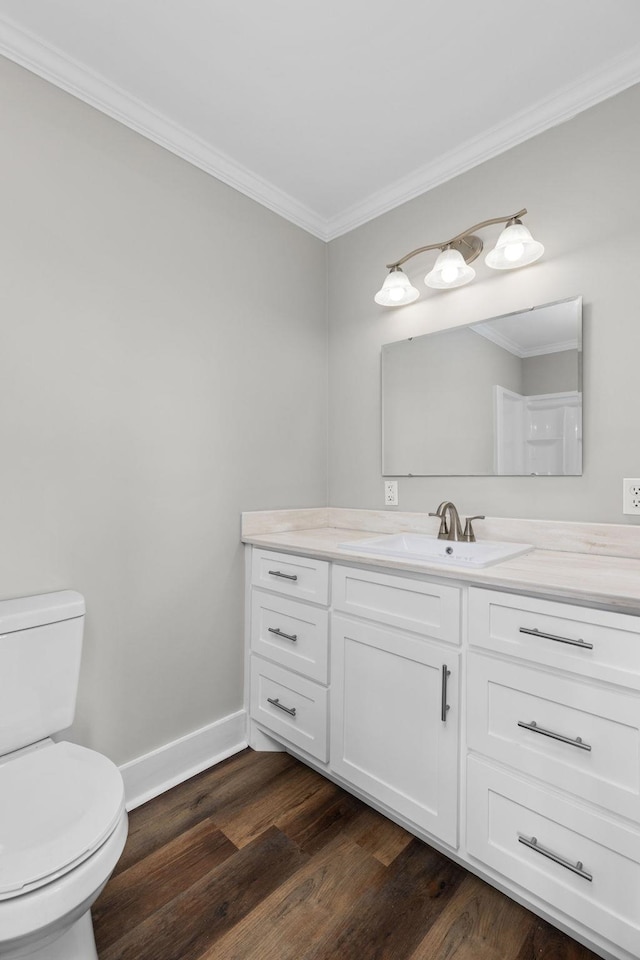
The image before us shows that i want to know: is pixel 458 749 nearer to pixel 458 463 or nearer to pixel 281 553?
pixel 281 553

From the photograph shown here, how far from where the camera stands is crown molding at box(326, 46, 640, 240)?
1.54 m

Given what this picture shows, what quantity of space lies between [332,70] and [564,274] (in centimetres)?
105

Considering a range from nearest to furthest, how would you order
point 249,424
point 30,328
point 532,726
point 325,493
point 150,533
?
point 532,726 < point 30,328 < point 150,533 < point 249,424 < point 325,493

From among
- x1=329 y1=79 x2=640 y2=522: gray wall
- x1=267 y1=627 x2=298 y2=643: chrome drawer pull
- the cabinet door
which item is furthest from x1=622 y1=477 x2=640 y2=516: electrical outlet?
x1=267 y1=627 x2=298 y2=643: chrome drawer pull

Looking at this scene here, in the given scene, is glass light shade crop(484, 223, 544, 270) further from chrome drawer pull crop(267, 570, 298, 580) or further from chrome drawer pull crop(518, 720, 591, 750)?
chrome drawer pull crop(518, 720, 591, 750)

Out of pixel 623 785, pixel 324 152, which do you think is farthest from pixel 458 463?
pixel 324 152

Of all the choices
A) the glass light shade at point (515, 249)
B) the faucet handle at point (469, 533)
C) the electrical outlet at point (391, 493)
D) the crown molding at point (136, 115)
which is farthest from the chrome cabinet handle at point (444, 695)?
the crown molding at point (136, 115)

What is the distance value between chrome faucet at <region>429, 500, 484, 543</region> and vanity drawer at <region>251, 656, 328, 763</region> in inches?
29.5

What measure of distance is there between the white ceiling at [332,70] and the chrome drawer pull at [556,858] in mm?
2260

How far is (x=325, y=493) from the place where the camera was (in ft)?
8.21

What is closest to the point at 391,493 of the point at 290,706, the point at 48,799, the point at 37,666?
the point at 290,706

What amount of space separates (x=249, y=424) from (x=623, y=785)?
1.72m

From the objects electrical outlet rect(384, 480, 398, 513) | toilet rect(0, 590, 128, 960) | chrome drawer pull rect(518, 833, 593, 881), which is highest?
electrical outlet rect(384, 480, 398, 513)

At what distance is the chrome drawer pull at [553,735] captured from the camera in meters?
1.11
